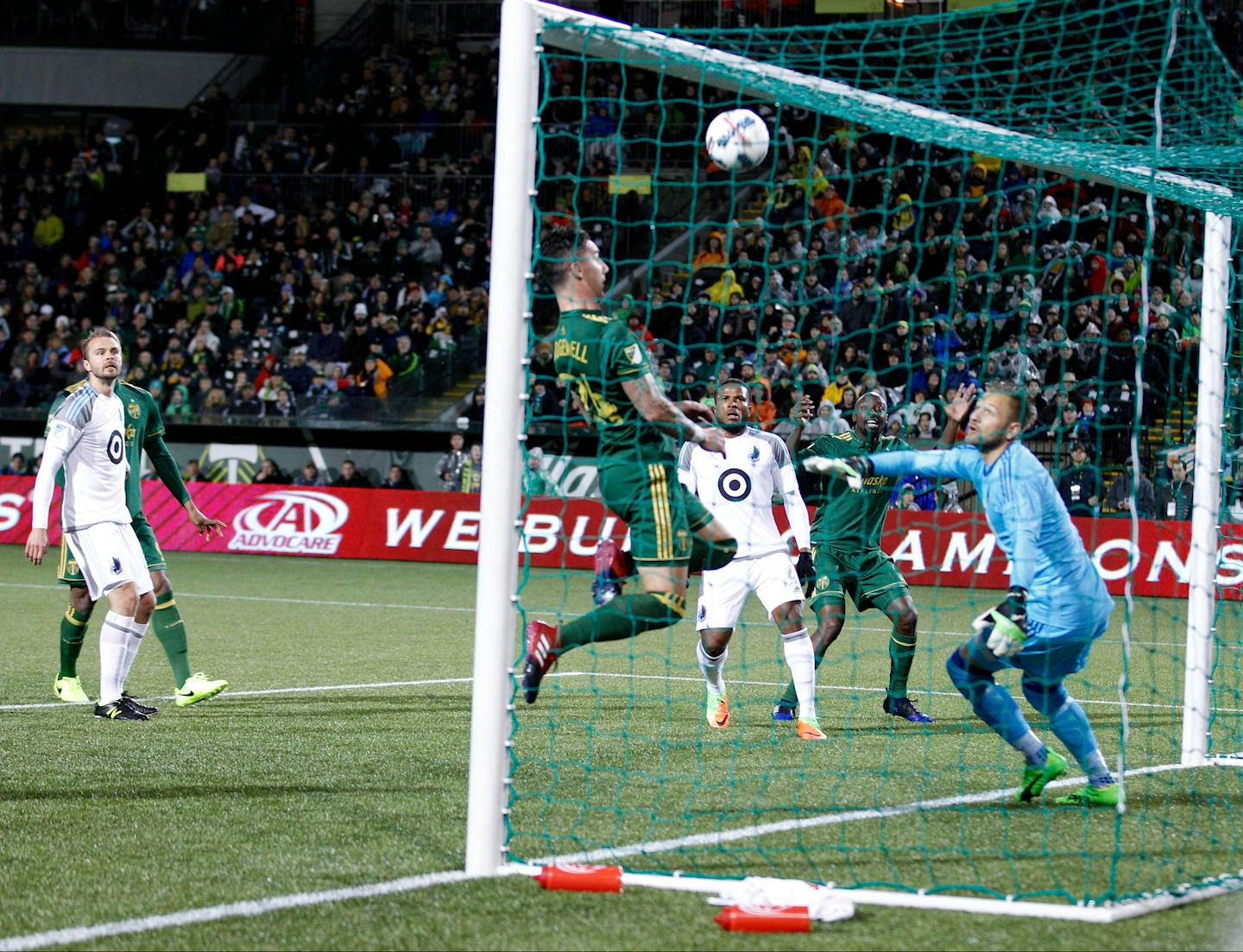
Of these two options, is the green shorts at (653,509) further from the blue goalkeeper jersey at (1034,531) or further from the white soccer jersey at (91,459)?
the white soccer jersey at (91,459)

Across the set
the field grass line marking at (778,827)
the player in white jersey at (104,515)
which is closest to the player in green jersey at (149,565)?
the player in white jersey at (104,515)

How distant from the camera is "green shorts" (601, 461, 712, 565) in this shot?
6504 millimetres

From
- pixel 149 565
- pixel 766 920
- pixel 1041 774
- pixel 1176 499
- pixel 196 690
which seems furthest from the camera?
pixel 1176 499

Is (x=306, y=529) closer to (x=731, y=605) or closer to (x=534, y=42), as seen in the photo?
(x=731, y=605)

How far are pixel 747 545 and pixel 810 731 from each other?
1088mm

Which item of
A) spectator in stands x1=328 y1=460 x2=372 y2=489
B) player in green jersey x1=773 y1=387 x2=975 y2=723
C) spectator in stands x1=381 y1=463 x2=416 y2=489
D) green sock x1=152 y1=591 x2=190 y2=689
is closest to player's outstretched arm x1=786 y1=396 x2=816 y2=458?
player in green jersey x1=773 y1=387 x2=975 y2=723

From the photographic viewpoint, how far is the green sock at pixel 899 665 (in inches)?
373

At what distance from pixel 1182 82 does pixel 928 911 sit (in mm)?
3907

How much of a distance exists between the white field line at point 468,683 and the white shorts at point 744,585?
5.75ft

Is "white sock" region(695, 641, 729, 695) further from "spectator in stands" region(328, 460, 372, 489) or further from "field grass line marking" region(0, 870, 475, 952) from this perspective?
"spectator in stands" region(328, 460, 372, 489)

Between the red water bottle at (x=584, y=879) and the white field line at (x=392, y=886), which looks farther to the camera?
the red water bottle at (x=584, y=879)

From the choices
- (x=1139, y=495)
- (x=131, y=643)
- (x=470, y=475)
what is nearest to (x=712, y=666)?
(x=131, y=643)

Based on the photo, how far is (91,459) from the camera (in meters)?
9.02

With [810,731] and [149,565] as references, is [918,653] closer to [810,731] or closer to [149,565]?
[810,731]
